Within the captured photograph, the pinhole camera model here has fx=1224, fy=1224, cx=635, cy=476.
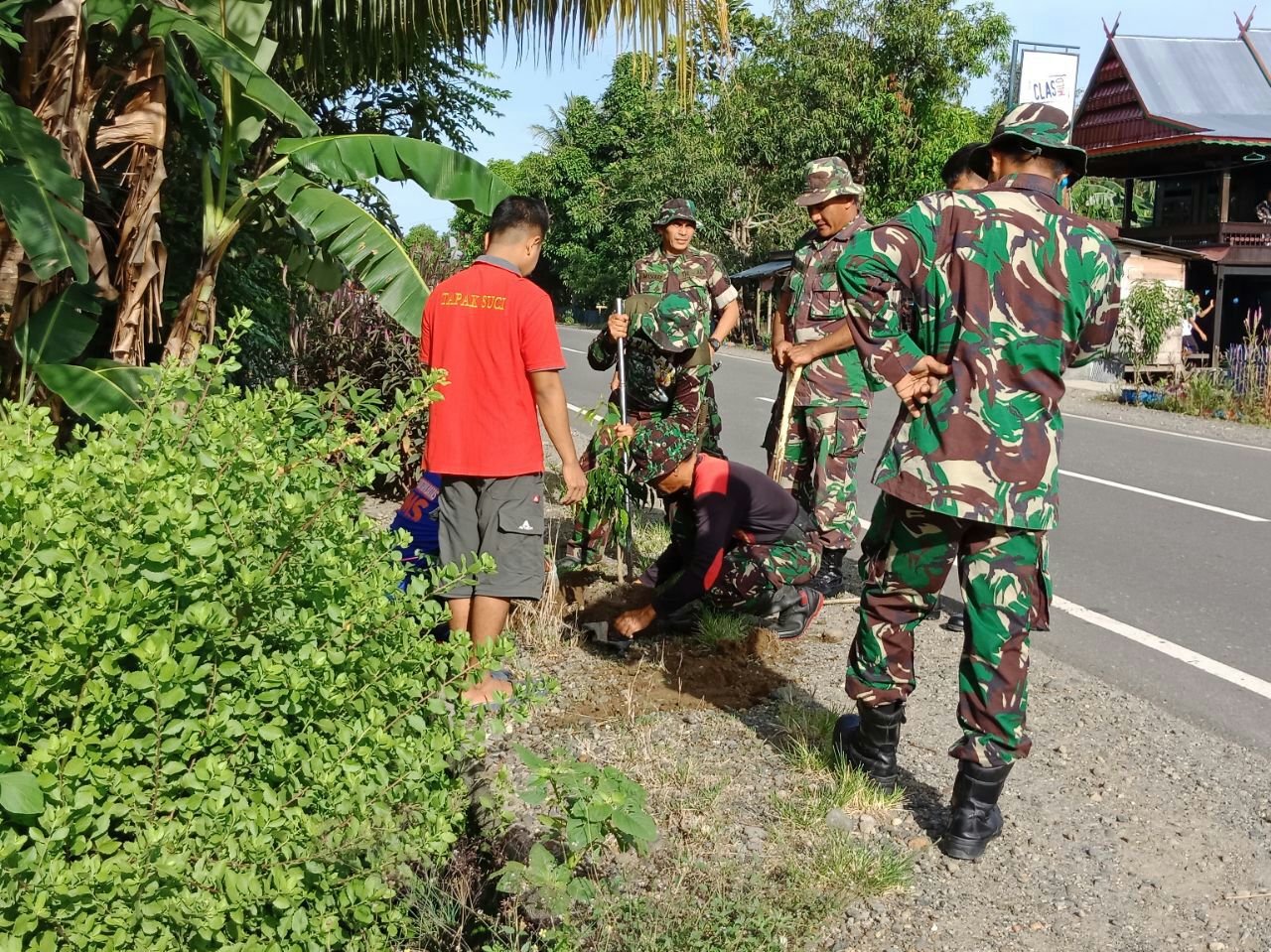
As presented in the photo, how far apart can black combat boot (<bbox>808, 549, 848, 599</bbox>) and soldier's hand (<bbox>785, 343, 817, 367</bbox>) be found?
1.20m

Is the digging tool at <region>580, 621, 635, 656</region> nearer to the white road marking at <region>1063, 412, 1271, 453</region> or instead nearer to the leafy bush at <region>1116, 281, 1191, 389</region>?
the white road marking at <region>1063, 412, 1271, 453</region>

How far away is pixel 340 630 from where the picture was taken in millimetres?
2520

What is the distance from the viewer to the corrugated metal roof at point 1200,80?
25703 mm

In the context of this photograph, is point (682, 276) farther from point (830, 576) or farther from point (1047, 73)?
point (1047, 73)

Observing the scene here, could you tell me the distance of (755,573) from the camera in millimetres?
5305

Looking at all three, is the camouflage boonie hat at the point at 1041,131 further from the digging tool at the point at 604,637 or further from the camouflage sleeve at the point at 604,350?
the camouflage sleeve at the point at 604,350

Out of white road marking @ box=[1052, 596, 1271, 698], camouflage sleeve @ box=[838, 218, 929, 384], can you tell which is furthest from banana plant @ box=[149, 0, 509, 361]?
white road marking @ box=[1052, 596, 1271, 698]

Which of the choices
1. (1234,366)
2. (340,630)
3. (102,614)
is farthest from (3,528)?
(1234,366)

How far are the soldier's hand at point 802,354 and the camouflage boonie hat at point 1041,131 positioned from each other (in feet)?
5.94

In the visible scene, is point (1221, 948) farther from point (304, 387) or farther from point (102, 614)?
point (304, 387)

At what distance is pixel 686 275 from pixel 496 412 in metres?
2.71

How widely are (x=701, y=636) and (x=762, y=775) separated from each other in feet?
4.60

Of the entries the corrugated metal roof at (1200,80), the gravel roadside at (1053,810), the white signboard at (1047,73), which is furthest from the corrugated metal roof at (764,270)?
the gravel roadside at (1053,810)

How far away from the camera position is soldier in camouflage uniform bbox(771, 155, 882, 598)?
604cm
